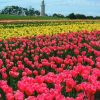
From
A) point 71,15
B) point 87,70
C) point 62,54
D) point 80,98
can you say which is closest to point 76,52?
point 62,54

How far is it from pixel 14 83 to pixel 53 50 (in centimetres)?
411

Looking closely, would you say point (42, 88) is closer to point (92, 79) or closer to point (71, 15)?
point (92, 79)

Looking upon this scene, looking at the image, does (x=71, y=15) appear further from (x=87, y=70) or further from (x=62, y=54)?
(x=87, y=70)

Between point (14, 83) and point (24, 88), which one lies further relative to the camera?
point (14, 83)

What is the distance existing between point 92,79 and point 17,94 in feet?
3.46

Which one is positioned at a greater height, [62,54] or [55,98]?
[55,98]

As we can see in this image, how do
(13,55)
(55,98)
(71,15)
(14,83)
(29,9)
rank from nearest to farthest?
(55,98) < (14,83) < (13,55) < (71,15) < (29,9)

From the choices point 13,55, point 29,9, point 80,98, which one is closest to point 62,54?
point 13,55

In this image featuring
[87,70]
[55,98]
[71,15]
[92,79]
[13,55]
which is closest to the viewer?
[55,98]

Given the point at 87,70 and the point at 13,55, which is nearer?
the point at 87,70

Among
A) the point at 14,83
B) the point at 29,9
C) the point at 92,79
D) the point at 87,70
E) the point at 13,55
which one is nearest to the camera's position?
the point at 92,79

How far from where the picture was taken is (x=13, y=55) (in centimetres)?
924

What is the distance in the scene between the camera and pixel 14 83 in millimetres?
6496

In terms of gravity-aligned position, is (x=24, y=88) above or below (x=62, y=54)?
above
